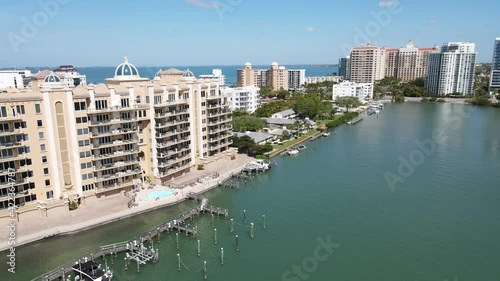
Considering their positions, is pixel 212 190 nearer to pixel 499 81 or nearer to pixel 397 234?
pixel 397 234

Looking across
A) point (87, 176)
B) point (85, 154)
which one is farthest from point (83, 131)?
point (87, 176)

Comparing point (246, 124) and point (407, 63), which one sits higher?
point (407, 63)

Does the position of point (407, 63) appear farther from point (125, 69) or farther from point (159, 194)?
point (159, 194)

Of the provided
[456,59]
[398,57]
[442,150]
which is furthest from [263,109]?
[398,57]

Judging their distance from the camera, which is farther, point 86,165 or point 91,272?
point 86,165

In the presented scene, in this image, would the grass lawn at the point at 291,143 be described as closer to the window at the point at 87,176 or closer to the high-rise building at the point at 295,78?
the window at the point at 87,176

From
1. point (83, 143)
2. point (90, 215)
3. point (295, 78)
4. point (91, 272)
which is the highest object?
point (295, 78)

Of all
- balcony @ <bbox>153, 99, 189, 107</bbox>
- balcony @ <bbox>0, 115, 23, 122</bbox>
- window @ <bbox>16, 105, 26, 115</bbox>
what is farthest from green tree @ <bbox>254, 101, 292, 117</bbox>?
balcony @ <bbox>0, 115, 23, 122</bbox>

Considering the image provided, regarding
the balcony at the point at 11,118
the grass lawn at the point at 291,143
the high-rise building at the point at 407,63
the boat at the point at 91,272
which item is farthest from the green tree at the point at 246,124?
the high-rise building at the point at 407,63
